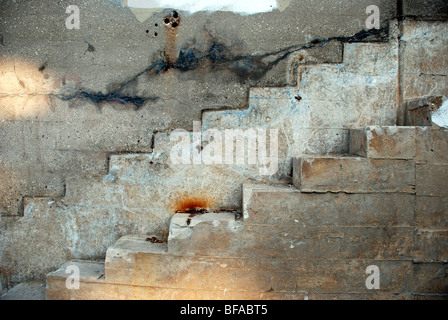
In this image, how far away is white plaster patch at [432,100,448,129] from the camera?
8.29 feet

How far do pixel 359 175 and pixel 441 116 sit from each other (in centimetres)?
89

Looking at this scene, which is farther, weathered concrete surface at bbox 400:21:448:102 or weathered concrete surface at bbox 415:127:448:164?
weathered concrete surface at bbox 400:21:448:102

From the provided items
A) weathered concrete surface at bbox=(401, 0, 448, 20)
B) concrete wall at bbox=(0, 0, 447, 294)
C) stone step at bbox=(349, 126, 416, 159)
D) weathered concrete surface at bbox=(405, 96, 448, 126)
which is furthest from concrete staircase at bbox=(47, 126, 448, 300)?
weathered concrete surface at bbox=(401, 0, 448, 20)

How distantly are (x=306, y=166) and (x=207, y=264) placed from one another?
1245 millimetres

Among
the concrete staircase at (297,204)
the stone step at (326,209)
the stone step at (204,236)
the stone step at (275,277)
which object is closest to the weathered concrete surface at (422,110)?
the concrete staircase at (297,204)

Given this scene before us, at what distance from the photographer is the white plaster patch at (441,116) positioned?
253cm

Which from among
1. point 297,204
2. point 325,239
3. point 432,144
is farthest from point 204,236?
point 432,144

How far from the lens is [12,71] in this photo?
3041mm

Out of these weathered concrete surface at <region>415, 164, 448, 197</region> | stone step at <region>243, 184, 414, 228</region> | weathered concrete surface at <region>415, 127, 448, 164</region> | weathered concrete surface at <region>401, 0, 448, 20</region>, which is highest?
weathered concrete surface at <region>401, 0, 448, 20</region>

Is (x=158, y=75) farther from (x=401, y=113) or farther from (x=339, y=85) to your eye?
(x=401, y=113)

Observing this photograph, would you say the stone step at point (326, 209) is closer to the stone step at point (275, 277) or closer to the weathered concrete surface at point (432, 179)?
the weathered concrete surface at point (432, 179)

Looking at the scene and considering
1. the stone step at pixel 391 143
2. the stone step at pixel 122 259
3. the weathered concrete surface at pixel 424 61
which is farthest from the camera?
the weathered concrete surface at pixel 424 61

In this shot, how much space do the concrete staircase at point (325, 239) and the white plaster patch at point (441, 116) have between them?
0.08m

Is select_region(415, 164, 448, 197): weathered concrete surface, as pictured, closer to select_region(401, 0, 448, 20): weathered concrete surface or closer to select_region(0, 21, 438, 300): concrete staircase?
select_region(0, 21, 438, 300): concrete staircase
